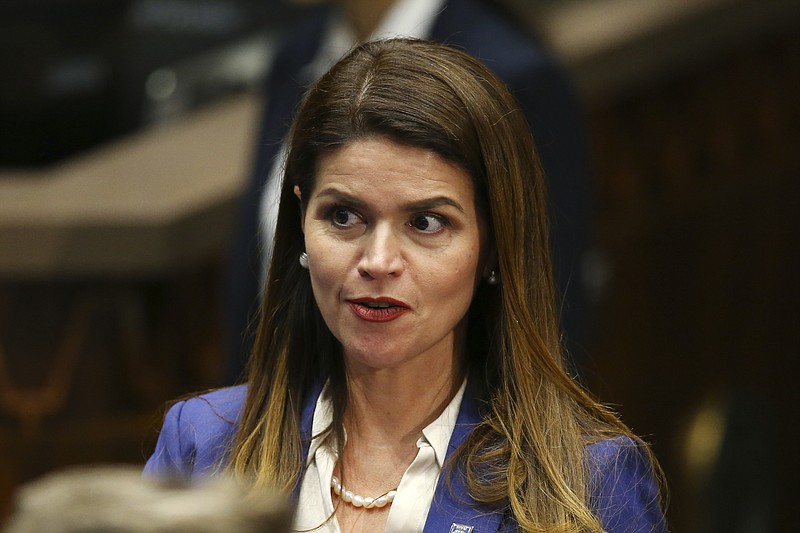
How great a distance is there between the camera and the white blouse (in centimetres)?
193

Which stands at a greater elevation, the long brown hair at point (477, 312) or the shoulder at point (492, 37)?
the shoulder at point (492, 37)

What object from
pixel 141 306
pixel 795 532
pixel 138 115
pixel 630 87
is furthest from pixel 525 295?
pixel 795 532

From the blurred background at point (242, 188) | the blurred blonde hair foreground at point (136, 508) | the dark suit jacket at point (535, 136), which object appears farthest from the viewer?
the blurred background at point (242, 188)

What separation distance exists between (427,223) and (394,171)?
3.5 inches

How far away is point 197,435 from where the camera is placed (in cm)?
208

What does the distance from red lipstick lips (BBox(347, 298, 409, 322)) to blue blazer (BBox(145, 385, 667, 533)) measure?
0.71 feet

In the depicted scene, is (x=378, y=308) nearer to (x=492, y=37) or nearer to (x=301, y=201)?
(x=301, y=201)

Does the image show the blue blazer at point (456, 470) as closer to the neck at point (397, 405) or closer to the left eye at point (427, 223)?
the neck at point (397, 405)

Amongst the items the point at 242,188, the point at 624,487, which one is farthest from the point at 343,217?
the point at 242,188

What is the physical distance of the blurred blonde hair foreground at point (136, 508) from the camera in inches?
34.3

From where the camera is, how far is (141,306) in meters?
3.71

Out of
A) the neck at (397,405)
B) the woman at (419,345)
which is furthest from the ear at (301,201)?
the neck at (397,405)

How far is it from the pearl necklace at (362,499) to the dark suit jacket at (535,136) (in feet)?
2.63

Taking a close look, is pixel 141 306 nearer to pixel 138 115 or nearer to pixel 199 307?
pixel 199 307
